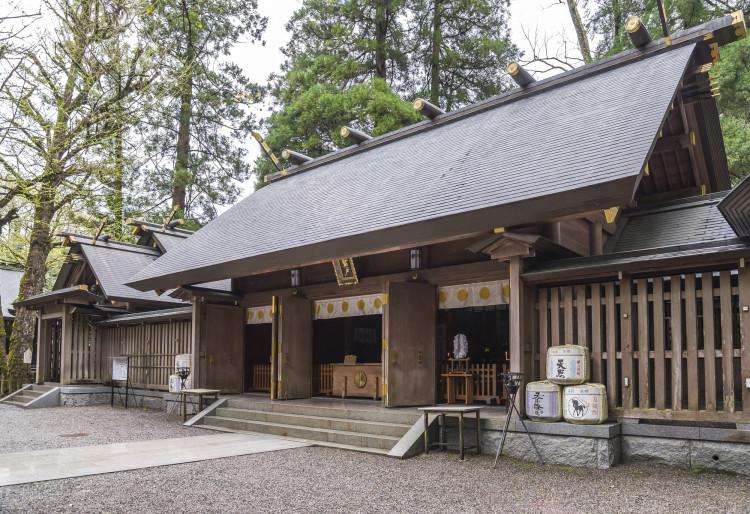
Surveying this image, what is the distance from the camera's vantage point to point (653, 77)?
8.30m

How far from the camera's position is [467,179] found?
8.48 meters

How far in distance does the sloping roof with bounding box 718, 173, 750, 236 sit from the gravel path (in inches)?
98.0

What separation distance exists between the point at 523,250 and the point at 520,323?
898 millimetres

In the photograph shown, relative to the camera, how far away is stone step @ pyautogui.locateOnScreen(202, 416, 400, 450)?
8.27m

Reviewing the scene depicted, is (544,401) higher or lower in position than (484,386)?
higher

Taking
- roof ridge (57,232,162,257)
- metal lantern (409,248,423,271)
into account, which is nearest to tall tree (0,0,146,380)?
roof ridge (57,232,162,257)

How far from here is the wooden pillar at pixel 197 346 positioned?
40.8ft

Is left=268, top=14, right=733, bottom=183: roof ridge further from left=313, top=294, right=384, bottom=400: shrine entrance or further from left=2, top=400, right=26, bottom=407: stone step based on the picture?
left=2, top=400, right=26, bottom=407: stone step

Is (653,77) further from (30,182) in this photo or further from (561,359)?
(30,182)

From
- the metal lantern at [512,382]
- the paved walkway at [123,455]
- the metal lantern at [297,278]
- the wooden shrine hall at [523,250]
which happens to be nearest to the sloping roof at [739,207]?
the wooden shrine hall at [523,250]

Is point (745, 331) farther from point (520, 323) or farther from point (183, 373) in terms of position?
point (183, 373)

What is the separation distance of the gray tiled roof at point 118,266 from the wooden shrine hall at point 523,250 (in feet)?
10.7

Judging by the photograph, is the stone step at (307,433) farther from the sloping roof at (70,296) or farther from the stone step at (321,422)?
the sloping roof at (70,296)

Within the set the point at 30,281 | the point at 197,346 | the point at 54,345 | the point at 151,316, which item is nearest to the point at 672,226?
the point at 197,346
